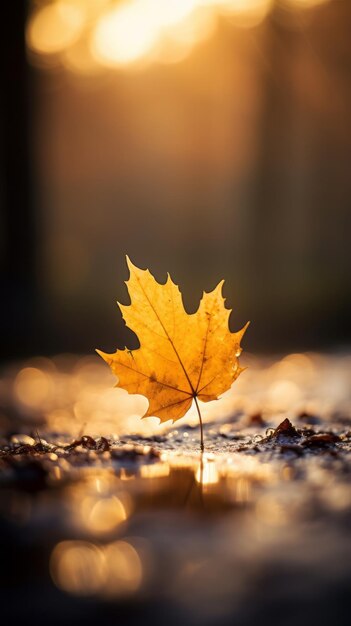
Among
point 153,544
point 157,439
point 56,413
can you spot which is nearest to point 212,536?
point 153,544

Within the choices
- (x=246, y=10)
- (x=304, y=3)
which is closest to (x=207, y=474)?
(x=304, y=3)

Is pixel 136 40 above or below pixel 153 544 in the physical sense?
above

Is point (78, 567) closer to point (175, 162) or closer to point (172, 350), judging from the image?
point (172, 350)

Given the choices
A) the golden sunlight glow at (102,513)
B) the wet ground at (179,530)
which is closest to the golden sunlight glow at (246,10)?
the wet ground at (179,530)

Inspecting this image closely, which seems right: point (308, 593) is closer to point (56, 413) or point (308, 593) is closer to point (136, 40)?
point (56, 413)

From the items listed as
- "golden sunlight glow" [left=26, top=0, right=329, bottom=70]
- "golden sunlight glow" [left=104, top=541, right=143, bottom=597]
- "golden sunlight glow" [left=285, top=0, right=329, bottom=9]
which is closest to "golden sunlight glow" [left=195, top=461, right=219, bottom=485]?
"golden sunlight glow" [left=104, top=541, right=143, bottom=597]

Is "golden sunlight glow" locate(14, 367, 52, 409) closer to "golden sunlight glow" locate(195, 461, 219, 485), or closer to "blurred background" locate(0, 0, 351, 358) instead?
"blurred background" locate(0, 0, 351, 358)
